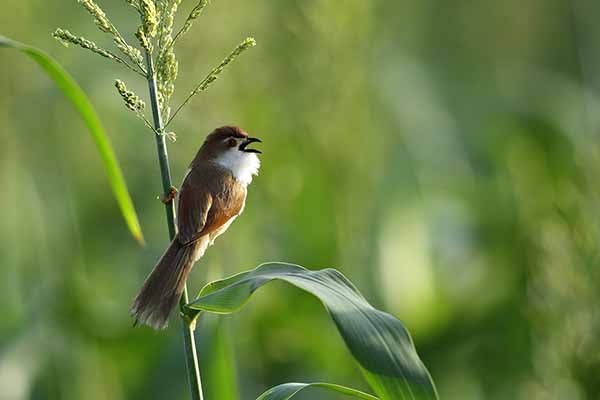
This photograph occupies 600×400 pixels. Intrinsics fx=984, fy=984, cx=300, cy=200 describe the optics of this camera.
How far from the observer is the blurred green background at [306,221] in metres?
4.25

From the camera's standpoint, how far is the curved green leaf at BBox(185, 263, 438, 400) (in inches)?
68.0

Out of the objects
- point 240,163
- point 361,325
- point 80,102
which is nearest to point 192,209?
point 240,163

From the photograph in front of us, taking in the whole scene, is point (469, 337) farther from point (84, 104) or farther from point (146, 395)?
point (84, 104)

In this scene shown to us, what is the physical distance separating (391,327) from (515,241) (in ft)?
13.2

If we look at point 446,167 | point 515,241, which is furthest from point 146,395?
point 446,167

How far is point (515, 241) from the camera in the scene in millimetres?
5699

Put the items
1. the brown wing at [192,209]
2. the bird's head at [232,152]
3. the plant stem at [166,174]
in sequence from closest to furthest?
the plant stem at [166,174]
the brown wing at [192,209]
the bird's head at [232,152]

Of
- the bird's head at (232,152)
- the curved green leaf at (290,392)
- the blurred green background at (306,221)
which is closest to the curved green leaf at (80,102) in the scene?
the bird's head at (232,152)

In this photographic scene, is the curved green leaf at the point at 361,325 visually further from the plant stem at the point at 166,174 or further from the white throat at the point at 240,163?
the white throat at the point at 240,163

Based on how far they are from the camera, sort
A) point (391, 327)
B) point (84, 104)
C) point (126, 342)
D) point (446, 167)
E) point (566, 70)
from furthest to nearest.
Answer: point (566, 70) → point (446, 167) → point (126, 342) → point (84, 104) → point (391, 327)

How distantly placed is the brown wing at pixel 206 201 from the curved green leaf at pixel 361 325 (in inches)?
15.6

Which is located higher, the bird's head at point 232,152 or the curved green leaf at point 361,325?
the bird's head at point 232,152

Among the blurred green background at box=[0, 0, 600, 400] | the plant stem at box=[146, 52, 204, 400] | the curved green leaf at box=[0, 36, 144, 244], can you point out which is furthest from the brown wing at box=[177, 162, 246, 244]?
the blurred green background at box=[0, 0, 600, 400]

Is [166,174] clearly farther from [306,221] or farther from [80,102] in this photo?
[306,221]
